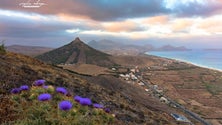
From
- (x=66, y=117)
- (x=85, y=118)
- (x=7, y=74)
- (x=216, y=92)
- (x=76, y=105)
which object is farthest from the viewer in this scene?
(x=216, y=92)

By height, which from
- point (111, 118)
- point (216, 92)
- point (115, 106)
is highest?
point (111, 118)

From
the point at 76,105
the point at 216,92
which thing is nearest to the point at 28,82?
the point at 76,105

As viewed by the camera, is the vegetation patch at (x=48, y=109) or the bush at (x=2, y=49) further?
the bush at (x=2, y=49)

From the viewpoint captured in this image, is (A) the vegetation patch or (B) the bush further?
(B) the bush

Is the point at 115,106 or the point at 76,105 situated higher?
the point at 76,105

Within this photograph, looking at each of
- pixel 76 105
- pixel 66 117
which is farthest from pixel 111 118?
pixel 66 117

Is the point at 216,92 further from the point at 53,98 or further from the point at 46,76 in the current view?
the point at 53,98

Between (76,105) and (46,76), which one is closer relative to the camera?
(76,105)

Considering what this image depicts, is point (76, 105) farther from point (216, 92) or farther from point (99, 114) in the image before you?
point (216, 92)

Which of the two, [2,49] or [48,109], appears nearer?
[48,109]

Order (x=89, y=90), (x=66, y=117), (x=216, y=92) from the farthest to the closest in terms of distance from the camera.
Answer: (x=216, y=92) < (x=89, y=90) < (x=66, y=117)
